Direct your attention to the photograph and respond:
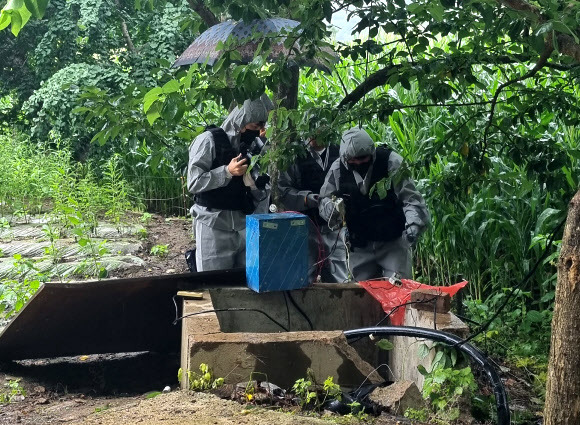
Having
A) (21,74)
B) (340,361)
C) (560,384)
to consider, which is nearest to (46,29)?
(21,74)

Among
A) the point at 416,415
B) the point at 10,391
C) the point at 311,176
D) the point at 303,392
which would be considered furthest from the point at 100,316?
the point at 416,415

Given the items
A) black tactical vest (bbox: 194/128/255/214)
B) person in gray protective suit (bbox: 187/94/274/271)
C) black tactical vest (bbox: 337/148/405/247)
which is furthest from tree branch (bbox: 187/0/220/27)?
black tactical vest (bbox: 337/148/405/247)

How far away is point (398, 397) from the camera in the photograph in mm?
4141

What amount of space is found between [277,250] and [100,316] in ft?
4.48

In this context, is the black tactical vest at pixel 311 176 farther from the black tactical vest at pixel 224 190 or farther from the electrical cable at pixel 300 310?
the electrical cable at pixel 300 310

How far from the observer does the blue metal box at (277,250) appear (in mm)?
5312

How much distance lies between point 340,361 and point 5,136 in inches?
406

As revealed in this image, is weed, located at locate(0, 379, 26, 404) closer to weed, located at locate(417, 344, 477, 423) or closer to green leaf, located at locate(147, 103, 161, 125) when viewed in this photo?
green leaf, located at locate(147, 103, 161, 125)

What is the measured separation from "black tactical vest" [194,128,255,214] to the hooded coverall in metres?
0.42

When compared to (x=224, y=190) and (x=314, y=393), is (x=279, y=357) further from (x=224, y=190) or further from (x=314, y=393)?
(x=224, y=190)

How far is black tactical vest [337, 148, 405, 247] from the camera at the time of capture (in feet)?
19.4

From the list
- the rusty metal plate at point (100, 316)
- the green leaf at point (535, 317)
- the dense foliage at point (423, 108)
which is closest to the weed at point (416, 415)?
the dense foliage at point (423, 108)

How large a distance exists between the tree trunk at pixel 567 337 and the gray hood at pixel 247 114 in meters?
3.14

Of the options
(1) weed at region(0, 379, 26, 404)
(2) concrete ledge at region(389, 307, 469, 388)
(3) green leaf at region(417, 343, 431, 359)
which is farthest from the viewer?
(1) weed at region(0, 379, 26, 404)
